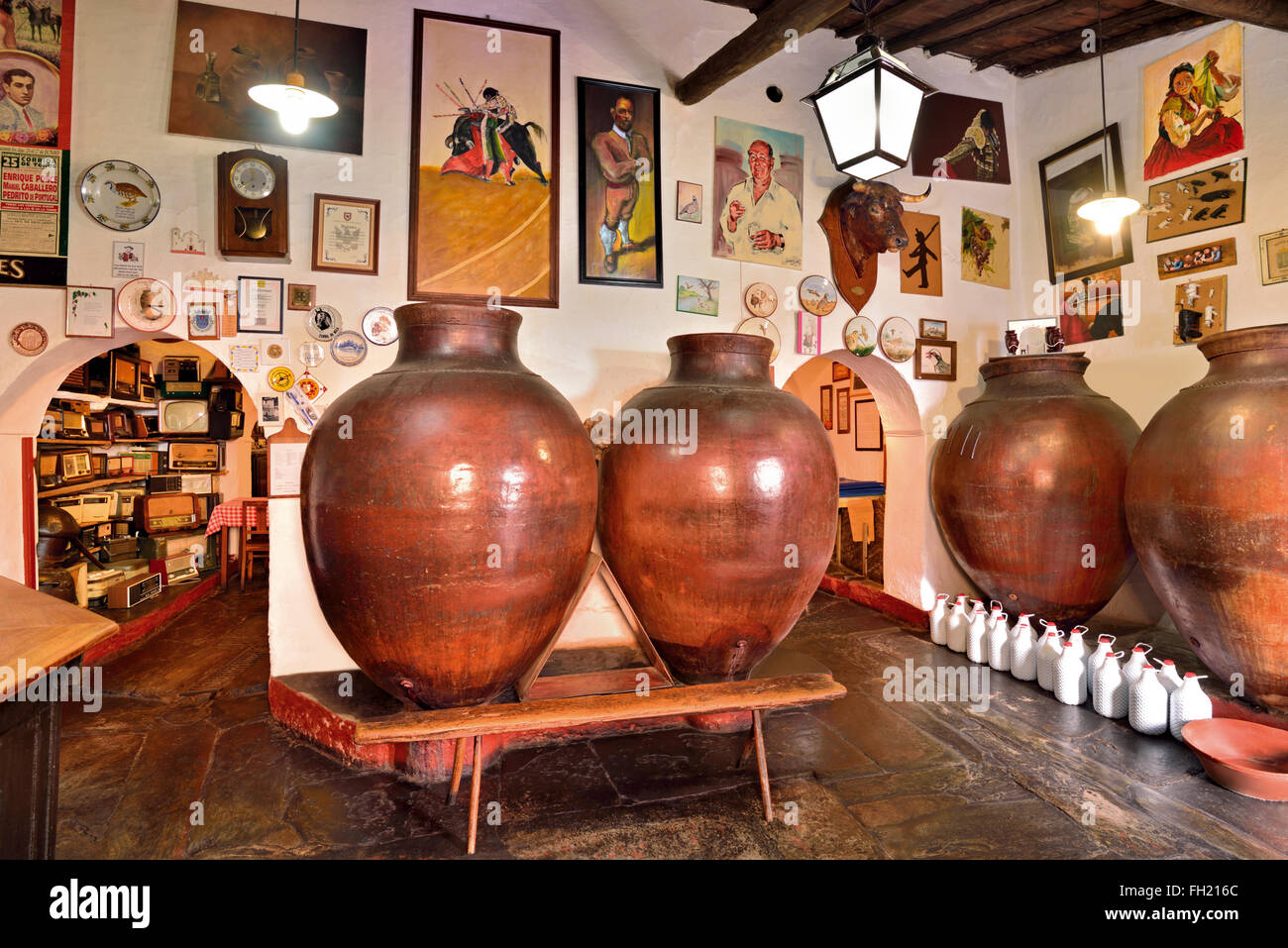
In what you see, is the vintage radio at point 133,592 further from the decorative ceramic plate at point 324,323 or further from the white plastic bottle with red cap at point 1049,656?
the white plastic bottle with red cap at point 1049,656

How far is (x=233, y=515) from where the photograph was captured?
232 inches

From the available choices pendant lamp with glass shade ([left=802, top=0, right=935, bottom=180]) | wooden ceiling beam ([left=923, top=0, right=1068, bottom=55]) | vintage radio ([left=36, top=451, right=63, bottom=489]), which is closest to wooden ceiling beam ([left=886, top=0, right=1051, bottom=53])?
wooden ceiling beam ([left=923, top=0, right=1068, bottom=55])

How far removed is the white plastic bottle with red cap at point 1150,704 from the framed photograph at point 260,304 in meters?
4.54

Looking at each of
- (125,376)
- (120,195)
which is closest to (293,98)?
(120,195)

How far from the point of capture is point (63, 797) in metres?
2.54

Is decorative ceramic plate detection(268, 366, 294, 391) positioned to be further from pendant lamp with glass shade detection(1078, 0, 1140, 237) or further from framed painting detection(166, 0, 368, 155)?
pendant lamp with glass shade detection(1078, 0, 1140, 237)

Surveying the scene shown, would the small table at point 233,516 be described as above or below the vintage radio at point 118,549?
above

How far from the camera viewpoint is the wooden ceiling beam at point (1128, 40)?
3.85 meters

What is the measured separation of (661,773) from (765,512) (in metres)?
1.23

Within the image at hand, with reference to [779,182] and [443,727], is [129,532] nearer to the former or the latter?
[443,727]

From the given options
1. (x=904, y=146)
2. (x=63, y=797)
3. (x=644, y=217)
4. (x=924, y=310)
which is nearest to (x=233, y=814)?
(x=63, y=797)

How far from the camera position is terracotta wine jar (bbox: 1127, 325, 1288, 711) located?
282 cm

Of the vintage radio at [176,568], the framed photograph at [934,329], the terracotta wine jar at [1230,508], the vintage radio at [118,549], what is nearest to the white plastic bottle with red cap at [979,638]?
the terracotta wine jar at [1230,508]

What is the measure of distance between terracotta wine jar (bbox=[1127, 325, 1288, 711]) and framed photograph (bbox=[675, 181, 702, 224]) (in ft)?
9.03
